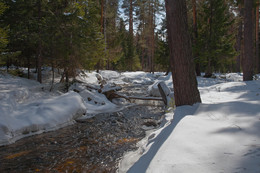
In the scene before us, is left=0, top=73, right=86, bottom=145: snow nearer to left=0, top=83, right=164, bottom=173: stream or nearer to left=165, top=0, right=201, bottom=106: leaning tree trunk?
left=0, top=83, right=164, bottom=173: stream

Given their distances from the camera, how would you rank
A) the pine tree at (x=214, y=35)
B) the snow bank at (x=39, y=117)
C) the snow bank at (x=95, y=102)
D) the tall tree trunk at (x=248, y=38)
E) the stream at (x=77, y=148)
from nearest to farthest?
the stream at (x=77, y=148) → the snow bank at (x=39, y=117) → the snow bank at (x=95, y=102) → the tall tree trunk at (x=248, y=38) → the pine tree at (x=214, y=35)

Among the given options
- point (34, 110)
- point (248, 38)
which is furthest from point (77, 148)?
point (248, 38)

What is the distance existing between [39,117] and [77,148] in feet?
6.14

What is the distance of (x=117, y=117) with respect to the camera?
21.9ft

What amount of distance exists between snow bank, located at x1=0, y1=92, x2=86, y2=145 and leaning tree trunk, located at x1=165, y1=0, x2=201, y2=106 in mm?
3766

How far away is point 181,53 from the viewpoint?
4.21 meters

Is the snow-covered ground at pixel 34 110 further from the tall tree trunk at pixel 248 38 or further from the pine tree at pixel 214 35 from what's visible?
the pine tree at pixel 214 35

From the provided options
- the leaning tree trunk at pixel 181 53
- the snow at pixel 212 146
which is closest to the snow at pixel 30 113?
the snow at pixel 212 146

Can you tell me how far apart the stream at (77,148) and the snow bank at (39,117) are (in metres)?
0.24

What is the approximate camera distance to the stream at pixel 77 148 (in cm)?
329

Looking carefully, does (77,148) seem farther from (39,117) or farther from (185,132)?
(185,132)

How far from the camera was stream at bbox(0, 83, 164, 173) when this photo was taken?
10.8 feet

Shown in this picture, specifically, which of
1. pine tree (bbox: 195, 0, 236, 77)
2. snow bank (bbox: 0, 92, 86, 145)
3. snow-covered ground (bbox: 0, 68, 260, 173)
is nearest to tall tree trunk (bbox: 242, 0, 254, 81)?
pine tree (bbox: 195, 0, 236, 77)

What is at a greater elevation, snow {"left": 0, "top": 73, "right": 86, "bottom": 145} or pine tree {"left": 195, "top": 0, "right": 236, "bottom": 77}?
pine tree {"left": 195, "top": 0, "right": 236, "bottom": 77}
